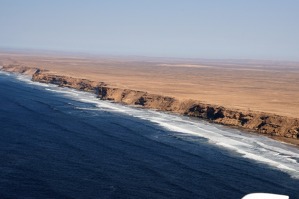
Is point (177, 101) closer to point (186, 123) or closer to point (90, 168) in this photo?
point (186, 123)

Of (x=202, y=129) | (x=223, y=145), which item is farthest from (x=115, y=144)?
(x=202, y=129)

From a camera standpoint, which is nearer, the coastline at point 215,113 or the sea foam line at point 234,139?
the sea foam line at point 234,139

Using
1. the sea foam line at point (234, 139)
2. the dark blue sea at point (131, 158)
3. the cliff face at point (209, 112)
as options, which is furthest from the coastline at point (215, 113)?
the dark blue sea at point (131, 158)

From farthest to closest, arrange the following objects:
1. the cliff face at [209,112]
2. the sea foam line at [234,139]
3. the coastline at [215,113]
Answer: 1. the cliff face at [209,112]
2. the coastline at [215,113]
3. the sea foam line at [234,139]

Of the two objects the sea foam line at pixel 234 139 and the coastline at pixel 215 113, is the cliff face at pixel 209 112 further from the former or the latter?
the sea foam line at pixel 234 139

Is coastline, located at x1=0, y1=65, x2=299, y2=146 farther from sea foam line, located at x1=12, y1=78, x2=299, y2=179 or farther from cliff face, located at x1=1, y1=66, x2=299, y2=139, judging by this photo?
sea foam line, located at x1=12, y1=78, x2=299, y2=179

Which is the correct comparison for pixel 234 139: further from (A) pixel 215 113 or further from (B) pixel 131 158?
(B) pixel 131 158

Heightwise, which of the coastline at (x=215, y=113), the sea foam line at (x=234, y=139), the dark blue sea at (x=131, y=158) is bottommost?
the dark blue sea at (x=131, y=158)
